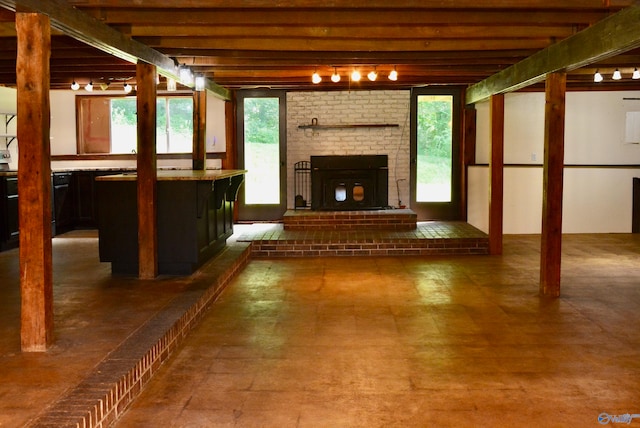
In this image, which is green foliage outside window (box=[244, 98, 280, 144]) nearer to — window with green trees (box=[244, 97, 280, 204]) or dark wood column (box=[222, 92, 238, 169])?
window with green trees (box=[244, 97, 280, 204])

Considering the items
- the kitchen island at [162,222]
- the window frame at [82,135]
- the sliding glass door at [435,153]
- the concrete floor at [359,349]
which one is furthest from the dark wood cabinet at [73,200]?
the sliding glass door at [435,153]

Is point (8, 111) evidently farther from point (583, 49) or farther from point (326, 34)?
point (583, 49)

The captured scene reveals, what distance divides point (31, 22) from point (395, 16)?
2.83 m

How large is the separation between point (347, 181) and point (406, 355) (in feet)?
21.2

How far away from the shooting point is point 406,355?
15.1ft

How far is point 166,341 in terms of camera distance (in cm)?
454

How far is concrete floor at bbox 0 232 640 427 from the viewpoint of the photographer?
3582mm

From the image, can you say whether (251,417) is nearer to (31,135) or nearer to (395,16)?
(31,135)

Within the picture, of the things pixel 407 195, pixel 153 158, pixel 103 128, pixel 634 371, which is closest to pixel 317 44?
pixel 153 158

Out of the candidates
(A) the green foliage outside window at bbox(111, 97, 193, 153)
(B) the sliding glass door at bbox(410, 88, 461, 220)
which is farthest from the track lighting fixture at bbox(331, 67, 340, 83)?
(A) the green foliage outside window at bbox(111, 97, 193, 153)

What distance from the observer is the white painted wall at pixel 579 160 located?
10.9 metres

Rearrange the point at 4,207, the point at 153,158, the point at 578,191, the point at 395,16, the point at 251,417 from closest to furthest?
the point at 251,417
the point at 395,16
the point at 153,158
the point at 4,207
the point at 578,191

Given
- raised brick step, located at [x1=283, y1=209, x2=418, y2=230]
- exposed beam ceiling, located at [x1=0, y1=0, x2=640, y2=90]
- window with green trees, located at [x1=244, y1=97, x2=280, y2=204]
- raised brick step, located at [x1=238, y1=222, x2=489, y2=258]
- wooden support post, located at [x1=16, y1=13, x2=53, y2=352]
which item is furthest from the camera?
window with green trees, located at [x1=244, y1=97, x2=280, y2=204]

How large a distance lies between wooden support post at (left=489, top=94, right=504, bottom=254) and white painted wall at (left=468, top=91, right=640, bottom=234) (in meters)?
1.83
